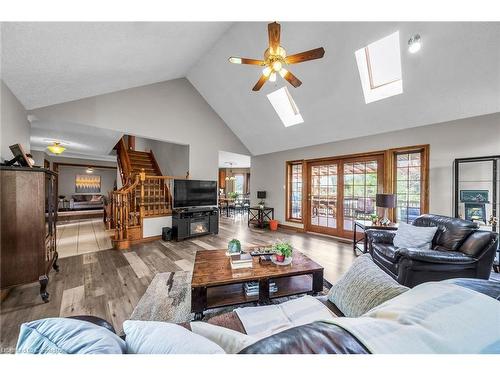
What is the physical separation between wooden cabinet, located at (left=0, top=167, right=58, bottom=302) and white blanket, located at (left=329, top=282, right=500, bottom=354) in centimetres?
285

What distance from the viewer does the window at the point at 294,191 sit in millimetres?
5891

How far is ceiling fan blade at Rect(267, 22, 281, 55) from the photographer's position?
77.9 inches

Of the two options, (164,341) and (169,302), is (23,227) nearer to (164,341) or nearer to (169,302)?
(169,302)

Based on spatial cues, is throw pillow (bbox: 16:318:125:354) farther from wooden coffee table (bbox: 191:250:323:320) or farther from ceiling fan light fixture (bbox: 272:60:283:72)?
ceiling fan light fixture (bbox: 272:60:283:72)

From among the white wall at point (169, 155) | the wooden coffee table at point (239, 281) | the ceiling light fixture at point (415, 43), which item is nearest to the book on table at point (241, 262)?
the wooden coffee table at point (239, 281)

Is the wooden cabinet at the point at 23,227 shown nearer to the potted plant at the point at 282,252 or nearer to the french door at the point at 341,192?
the potted plant at the point at 282,252

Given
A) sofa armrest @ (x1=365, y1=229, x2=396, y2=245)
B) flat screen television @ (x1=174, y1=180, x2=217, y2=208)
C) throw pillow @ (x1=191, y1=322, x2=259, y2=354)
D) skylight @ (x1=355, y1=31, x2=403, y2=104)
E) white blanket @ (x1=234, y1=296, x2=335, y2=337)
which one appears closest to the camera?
throw pillow @ (x1=191, y1=322, x2=259, y2=354)

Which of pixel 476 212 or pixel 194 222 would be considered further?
pixel 194 222

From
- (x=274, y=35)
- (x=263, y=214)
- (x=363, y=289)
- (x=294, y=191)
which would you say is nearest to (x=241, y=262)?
(x=363, y=289)

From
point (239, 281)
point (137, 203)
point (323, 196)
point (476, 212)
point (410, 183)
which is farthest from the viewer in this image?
point (323, 196)

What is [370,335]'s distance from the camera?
0.55 meters

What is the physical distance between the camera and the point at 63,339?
22.8 inches

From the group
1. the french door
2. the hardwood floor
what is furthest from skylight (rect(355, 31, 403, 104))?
the hardwood floor

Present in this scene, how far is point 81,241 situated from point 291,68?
5.74 meters
